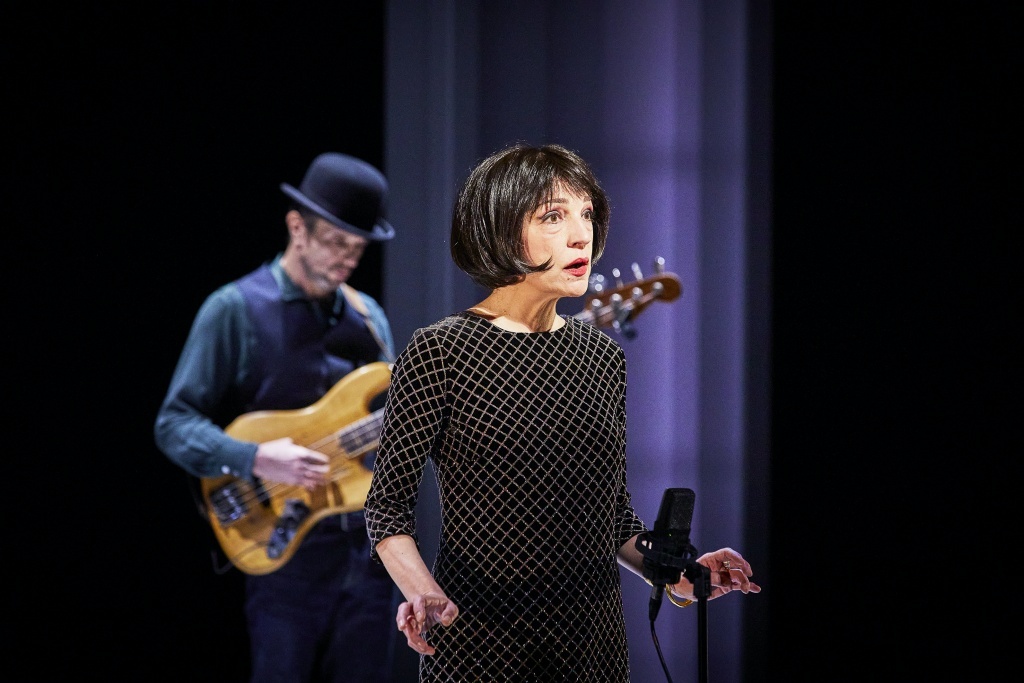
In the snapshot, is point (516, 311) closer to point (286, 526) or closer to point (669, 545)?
point (669, 545)

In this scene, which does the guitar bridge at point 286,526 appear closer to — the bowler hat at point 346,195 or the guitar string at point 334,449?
the guitar string at point 334,449

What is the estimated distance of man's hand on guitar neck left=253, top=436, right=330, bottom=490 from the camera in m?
3.10

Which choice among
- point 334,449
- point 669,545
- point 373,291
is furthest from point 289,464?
point 669,545

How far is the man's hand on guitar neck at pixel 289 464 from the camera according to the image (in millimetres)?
3096

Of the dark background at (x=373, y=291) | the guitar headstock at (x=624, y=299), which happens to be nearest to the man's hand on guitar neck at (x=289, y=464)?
the dark background at (x=373, y=291)

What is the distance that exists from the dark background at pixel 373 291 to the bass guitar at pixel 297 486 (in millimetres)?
237

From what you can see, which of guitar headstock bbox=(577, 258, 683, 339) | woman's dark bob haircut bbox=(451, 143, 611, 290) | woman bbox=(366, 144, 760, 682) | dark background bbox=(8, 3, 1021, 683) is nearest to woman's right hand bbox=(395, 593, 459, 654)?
woman bbox=(366, 144, 760, 682)

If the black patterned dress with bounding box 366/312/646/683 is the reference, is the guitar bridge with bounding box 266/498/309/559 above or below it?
below

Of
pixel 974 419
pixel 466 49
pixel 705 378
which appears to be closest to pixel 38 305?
pixel 466 49

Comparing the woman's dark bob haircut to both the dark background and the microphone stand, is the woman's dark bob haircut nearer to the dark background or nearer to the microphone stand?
the microphone stand

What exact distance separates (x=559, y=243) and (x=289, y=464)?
69.6 inches

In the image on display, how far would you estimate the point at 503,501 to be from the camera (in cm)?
154

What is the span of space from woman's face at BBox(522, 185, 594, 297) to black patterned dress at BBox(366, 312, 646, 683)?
0.12 metres

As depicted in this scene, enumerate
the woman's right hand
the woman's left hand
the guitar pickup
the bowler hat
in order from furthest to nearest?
the bowler hat, the guitar pickup, the woman's left hand, the woman's right hand
